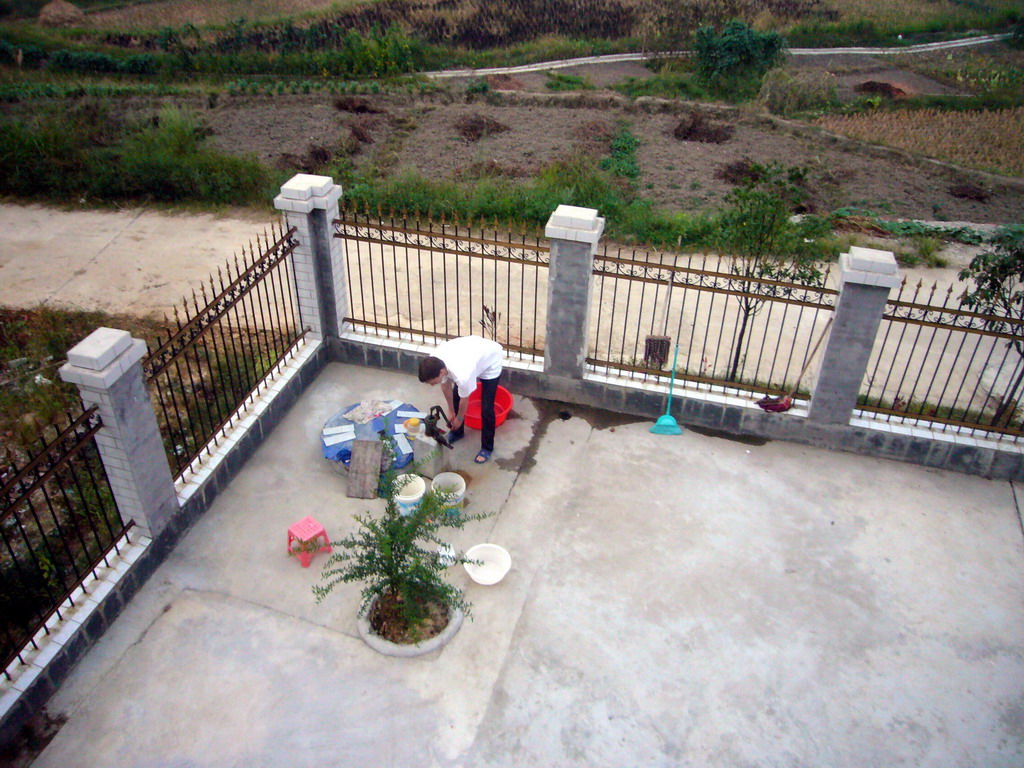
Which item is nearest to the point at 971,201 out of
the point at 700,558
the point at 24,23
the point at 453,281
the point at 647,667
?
the point at 453,281

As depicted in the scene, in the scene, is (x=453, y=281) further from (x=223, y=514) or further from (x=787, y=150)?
(x=787, y=150)

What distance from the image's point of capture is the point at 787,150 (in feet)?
53.5

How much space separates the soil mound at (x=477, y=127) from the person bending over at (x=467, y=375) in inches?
399

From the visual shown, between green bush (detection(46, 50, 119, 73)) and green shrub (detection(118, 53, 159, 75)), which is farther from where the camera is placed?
green bush (detection(46, 50, 119, 73))

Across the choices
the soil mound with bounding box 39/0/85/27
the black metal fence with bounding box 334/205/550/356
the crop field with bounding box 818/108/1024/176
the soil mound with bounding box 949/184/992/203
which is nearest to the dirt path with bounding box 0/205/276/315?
the black metal fence with bounding box 334/205/550/356

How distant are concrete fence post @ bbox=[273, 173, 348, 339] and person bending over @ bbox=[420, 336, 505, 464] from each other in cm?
181

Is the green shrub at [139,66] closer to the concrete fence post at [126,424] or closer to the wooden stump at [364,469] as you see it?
the wooden stump at [364,469]

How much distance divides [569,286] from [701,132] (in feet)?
35.4

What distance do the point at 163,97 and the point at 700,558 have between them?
1722 cm

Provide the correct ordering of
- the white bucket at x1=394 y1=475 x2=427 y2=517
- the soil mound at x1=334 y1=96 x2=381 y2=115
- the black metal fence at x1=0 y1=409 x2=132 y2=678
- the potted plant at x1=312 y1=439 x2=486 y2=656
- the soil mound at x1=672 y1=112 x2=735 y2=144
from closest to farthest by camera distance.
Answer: the black metal fence at x1=0 y1=409 x2=132 y2=678 < the potted plant at x1=312 y1=439 x2=486 y2=656 < the white bucket at x1=394 y1=475 x2=427 y2=517 < the soil mound at x1=672 y1=112 x2=735 y2=144 < the soil mound at x1=334 y1=96 x2=381 y2=115

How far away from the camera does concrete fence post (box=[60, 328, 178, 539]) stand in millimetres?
5264

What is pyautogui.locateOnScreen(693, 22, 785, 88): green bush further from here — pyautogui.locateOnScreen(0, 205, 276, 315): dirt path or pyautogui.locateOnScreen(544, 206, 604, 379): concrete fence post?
pyautogui.locateOnScreen(544, 206, 604, 379): concrete fence post

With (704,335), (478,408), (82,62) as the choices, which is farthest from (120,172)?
(82,62)

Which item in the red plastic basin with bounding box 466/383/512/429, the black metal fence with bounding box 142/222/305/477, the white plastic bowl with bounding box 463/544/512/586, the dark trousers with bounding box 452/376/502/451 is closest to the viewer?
the white plastic bowl with bounding box 463/544/512/586
